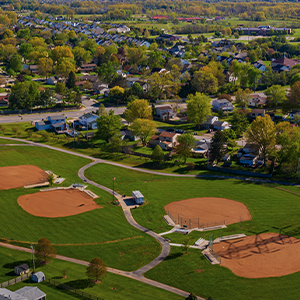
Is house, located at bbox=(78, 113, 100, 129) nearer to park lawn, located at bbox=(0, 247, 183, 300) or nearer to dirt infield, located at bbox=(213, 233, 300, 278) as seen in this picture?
park lawn, located at bbox=(0, 247, 183, 300)

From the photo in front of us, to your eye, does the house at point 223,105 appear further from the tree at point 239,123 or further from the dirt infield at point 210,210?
the dirt infield at point 210,210

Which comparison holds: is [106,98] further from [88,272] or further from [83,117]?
[88,272]

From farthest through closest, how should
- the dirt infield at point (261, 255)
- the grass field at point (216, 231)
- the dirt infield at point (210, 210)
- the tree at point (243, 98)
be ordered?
the tree at point (243, 98)
the dirt infield at point (210, 210)
the dirt infield at point (261, 255)
the grass field at point (216, 231)

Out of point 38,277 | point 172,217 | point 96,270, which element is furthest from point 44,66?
point 96,270

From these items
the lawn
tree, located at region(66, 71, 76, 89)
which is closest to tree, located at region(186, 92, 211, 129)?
the lawn

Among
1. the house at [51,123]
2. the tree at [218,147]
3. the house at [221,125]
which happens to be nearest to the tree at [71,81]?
the house at [51,123]

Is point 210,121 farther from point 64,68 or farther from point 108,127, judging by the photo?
point 64,68

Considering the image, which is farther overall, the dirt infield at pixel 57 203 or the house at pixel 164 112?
the house at pixel 164 112
